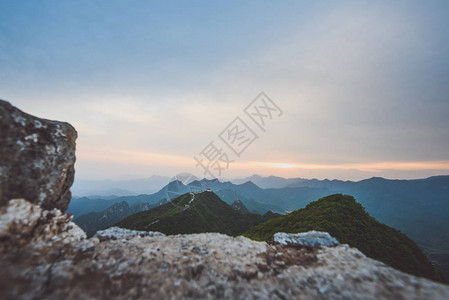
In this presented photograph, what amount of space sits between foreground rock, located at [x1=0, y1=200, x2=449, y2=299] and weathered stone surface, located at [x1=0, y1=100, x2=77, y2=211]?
1.93ft

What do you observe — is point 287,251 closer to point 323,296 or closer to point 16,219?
point 323,296

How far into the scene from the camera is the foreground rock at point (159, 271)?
5372 millimetres

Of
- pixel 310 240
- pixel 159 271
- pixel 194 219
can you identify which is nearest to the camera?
pixel 159 271

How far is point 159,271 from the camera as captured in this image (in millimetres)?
6570

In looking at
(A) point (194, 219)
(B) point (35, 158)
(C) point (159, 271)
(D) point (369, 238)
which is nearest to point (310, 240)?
(C) point (159, 271)

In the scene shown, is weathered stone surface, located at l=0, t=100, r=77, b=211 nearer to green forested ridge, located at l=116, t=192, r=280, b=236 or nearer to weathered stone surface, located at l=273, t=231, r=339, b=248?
weathered stone surface, located at l=273, t=231, r=339, b=248

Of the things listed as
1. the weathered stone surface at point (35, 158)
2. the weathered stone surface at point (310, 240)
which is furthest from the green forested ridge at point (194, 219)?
the weathered stone surface at point (35, 158)

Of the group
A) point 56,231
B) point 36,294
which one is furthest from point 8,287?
point 56,231

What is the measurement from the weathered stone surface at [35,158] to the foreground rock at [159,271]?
1.93 ft

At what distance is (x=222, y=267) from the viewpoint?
726 cm

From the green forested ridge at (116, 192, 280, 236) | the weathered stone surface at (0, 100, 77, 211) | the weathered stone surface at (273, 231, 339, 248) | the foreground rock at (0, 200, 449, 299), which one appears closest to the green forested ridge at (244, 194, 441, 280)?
the weathered stone surface at (273, 231, 339, 248)

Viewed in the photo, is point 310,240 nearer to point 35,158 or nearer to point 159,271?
point 159,271

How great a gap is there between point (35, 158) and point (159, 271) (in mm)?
7478

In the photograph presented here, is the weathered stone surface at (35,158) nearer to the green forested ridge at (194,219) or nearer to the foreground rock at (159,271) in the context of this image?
the foreground rock at (159,271)
